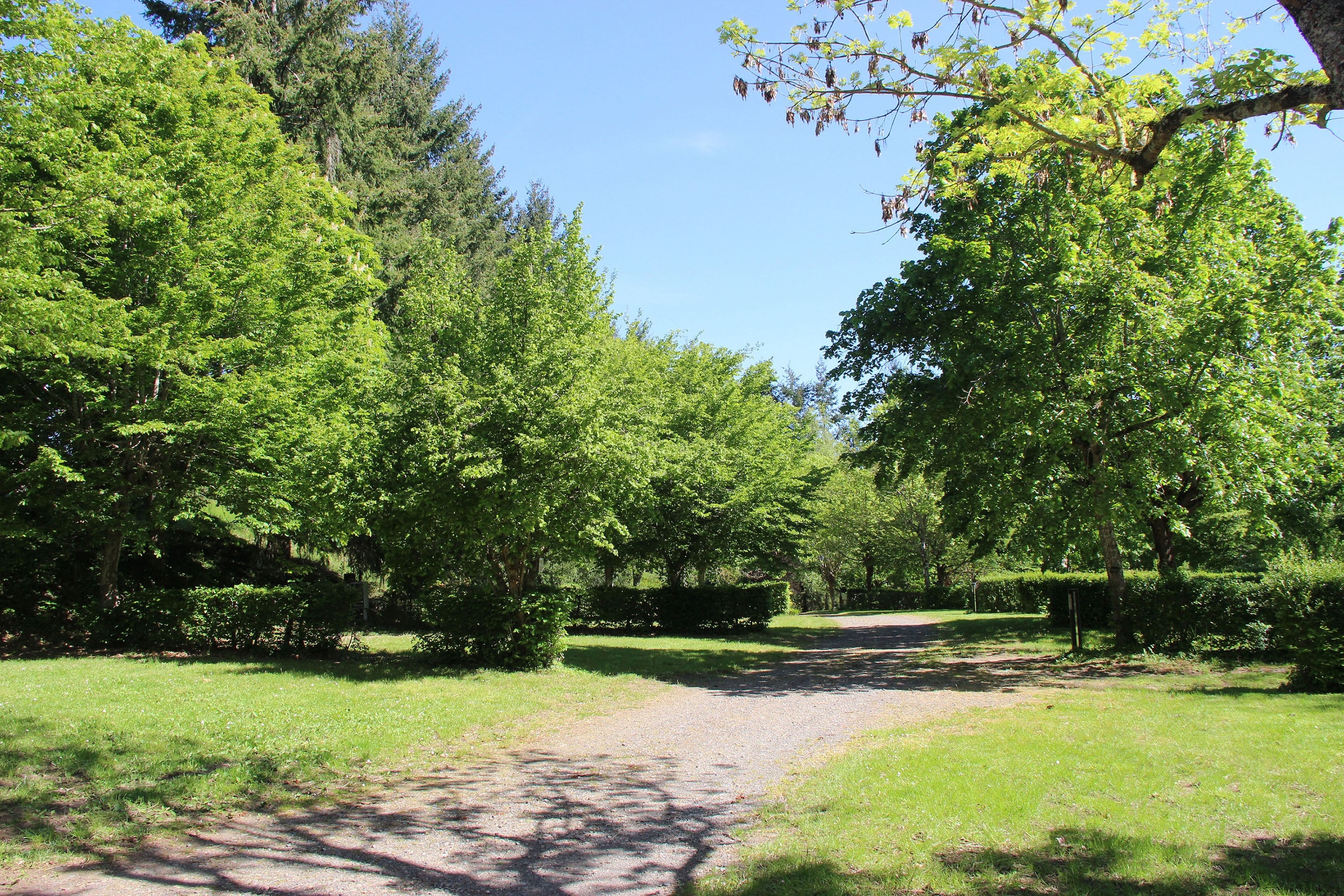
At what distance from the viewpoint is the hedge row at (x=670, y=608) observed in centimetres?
2441

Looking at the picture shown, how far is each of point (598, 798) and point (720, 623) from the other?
18770 mm

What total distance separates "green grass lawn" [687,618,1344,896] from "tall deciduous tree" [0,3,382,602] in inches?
460

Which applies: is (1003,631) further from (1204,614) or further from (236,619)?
(236,619)

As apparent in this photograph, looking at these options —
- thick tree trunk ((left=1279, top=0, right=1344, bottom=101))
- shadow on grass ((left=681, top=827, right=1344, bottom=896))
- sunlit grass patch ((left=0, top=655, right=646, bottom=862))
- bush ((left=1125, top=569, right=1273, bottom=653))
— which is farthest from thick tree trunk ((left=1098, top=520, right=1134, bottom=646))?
thick tree trunk ((left=1279, top=0, right=1344, bottom=101))

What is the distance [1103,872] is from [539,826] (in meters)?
3.79

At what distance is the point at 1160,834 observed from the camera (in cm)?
503

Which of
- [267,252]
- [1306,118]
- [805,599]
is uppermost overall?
[267,252]

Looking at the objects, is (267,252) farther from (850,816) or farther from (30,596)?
(850,816)

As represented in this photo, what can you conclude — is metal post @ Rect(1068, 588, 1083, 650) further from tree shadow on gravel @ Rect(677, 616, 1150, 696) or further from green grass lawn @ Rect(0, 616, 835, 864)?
green grass lawn @ Rect(0, 616, 835, 864)

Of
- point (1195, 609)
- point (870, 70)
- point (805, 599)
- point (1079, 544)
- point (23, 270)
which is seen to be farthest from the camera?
point (805, 599)

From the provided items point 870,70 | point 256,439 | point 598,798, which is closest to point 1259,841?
point 598,798

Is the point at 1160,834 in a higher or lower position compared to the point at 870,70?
lower

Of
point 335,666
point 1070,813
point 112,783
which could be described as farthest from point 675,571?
point 1070,813

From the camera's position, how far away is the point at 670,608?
2441cm
